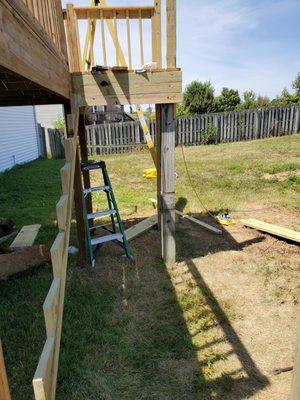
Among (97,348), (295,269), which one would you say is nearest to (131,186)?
(295,269)

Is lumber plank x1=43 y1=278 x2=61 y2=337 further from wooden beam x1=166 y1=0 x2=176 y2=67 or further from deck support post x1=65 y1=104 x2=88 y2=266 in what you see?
wooden beam x1=166 y1=0 x2=176 y2=67

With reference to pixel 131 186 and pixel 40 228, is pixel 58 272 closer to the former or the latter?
pixel 40 228

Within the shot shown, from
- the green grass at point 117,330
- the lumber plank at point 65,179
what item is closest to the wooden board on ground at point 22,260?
the green grass at point 117,330

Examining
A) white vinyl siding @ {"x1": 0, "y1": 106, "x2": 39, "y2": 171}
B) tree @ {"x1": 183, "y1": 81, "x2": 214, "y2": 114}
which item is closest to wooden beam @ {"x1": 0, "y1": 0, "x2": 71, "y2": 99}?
white vinyl siding @ {"x1": 0, "y1": 106, "x2": 39, "y2": 171}

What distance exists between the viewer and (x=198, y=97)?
27.8 m

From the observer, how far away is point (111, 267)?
5.32m

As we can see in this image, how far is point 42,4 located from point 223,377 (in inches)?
153

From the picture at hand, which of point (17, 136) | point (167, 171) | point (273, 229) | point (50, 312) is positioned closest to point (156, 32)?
point (167, 171)

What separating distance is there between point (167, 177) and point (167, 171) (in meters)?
0.10

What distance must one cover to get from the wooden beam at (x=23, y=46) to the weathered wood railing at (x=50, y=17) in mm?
159

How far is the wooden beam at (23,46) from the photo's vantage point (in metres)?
1.65

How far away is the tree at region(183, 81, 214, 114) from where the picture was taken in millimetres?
27797

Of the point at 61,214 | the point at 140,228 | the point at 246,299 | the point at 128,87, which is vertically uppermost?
the point at 128,87

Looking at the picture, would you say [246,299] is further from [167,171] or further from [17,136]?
[17,136]
